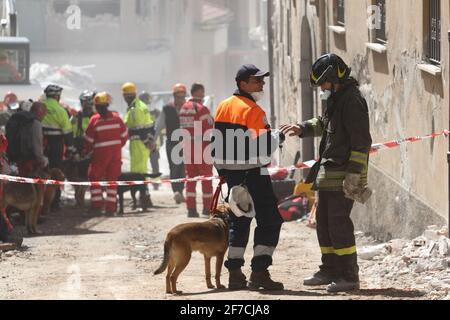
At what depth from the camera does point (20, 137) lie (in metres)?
18.0

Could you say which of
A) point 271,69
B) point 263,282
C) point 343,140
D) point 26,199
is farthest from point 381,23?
point 271,69

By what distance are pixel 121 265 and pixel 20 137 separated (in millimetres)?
4828

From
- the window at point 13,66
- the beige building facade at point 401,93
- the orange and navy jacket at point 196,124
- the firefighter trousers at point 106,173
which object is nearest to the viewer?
the beige building facade at point 401,93

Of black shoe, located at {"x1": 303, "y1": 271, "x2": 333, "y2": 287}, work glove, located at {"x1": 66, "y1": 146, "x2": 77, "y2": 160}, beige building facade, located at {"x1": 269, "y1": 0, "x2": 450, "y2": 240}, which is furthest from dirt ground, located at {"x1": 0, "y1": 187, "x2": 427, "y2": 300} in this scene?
work glove, located at {"x1": 66, "y1": 146, "x2": 77, "y2": 160}

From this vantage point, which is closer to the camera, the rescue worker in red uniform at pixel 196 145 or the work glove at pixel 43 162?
the work glove at pixel 43 162

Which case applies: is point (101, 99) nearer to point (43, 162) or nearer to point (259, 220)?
point (43, 162)

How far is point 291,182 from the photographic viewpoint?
19281mm

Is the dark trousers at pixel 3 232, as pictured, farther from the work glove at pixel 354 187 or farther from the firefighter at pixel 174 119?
the firefighter at pixel 174 119

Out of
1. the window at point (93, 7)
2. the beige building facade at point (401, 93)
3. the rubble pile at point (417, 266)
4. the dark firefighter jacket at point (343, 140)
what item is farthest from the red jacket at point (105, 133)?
the window at point (93, 7)

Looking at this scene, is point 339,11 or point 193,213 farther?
point 339,11

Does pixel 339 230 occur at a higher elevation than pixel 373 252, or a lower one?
higher

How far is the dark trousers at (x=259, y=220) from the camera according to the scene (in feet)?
36.4

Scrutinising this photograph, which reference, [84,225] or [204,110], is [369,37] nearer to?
[204,110]

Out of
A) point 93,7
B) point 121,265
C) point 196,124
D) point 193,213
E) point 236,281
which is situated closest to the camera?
point 236,281
